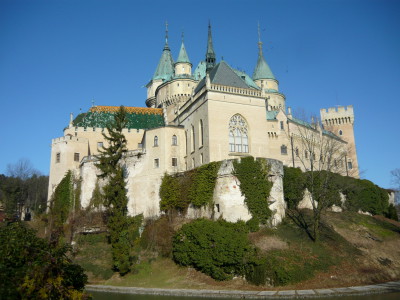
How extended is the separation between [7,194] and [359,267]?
47.6 meters

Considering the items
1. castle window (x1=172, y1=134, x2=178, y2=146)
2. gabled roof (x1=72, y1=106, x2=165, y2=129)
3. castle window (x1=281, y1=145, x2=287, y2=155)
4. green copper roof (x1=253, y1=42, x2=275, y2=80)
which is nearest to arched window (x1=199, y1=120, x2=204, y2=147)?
castle window (x1=172, y1=134, x2=178, y2=146)

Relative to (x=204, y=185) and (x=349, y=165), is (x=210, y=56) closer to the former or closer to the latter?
→ (x=204, y=185)

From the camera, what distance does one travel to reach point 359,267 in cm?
3291

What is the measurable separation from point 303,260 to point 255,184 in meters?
8.52

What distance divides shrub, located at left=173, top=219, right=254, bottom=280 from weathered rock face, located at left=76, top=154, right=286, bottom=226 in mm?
2135

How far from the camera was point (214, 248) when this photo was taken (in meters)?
32.7

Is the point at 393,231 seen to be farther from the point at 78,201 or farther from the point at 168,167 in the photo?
the point at 78,201

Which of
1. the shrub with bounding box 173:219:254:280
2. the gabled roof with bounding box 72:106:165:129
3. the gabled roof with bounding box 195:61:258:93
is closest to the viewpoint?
the shrub with bounding box 173:219:254:280

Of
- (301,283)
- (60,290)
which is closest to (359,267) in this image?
(301,283)

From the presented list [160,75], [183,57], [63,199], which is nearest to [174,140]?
[63,199]

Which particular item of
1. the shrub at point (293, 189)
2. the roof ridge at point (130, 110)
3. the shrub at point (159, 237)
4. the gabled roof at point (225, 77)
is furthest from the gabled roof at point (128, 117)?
the shrub at point (293, 189)

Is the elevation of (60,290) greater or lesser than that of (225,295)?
greater

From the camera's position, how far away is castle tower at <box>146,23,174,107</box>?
228 ft

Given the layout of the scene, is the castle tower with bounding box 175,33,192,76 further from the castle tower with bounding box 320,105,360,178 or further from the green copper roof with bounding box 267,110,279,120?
the castle tower with bounding box 320,105,360,178
